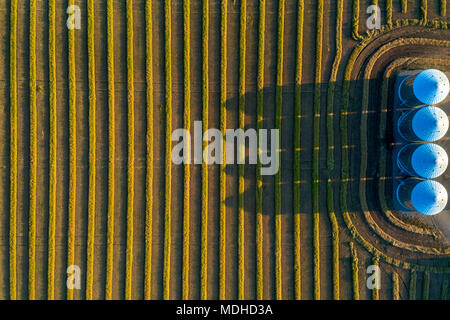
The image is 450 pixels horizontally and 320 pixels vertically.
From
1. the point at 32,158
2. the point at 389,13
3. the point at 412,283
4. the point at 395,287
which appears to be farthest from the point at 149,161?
the point at 412,283

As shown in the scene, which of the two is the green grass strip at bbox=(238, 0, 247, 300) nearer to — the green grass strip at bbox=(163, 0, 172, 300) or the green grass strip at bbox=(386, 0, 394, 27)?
the green grass strip at bbox=(163, 0, 172, 300)

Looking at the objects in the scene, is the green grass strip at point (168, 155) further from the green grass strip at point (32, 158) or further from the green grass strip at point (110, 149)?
the green grass strip at point (32, 158)

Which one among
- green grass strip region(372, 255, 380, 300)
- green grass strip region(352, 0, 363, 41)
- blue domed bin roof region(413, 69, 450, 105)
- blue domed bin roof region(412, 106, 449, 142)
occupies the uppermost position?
green grass strip region(352, 0, 363, 41)

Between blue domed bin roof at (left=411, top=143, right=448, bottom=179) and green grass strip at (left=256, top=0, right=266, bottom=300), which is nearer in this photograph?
blue domed bin roof at (left=411, top=143, right=448, bottom=179)

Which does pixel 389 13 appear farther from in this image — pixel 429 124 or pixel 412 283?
pixel 412 283

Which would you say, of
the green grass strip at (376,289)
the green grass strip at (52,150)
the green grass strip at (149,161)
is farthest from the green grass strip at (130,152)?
the green grass strip at (376,289)

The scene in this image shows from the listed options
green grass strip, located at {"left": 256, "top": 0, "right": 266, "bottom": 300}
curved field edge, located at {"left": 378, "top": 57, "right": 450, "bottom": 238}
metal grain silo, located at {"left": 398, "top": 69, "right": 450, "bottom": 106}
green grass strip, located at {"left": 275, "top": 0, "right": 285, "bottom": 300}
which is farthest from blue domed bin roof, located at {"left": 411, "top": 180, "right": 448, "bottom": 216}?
green grass strip, located at {"left": 256, "top": 0, "right": 266, "bottom": 300}

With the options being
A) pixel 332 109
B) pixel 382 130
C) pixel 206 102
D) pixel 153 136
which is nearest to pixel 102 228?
pixel 153 136
